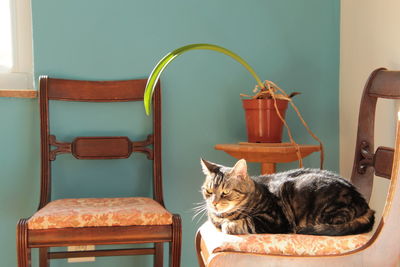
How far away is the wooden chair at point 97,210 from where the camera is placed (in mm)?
1694

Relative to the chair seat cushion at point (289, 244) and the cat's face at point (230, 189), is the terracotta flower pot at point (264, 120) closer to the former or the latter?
the cat's face at point (230, 189)

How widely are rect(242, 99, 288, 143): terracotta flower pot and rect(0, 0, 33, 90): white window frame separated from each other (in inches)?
39.1

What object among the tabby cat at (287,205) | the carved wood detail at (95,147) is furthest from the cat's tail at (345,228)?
the carved wood detail at (95,147)

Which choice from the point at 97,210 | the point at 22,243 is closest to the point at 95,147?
the point at 97,210

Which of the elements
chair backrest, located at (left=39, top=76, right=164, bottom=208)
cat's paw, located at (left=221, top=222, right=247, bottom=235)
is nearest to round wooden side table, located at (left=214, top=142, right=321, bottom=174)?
chair backrest, located at (left=39, top=76, right=164, bottom=208)

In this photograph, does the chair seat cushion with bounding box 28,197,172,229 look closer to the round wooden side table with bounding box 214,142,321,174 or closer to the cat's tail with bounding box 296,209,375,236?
the round wooden side table with bounding box 214,142,321,174

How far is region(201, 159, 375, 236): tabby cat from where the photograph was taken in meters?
1.39

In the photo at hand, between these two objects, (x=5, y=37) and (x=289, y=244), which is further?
(x=5, y=37)

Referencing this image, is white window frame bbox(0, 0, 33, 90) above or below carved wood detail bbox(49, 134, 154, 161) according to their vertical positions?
above

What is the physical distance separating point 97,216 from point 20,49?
96cm

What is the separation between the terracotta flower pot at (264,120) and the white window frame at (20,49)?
0.99 meters

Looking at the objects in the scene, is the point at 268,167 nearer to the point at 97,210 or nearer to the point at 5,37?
the point at 97,210

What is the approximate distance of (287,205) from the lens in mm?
1476

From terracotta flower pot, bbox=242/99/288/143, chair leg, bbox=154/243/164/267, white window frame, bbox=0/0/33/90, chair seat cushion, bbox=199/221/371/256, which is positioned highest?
white window frame, bbox=0/0/33/90
